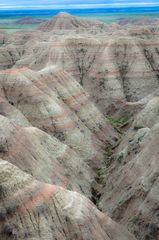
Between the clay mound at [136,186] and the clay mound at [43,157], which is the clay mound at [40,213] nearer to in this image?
the clay mound at [136,186]

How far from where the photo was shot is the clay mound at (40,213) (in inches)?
1324

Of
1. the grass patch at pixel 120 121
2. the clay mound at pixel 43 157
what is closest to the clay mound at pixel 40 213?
the clay mound at pixel 43 157

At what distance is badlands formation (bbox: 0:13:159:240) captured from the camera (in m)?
34.4

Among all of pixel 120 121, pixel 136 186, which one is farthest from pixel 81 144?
pixel 120 121

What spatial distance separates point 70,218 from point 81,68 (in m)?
62.5

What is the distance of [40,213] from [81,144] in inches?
1030

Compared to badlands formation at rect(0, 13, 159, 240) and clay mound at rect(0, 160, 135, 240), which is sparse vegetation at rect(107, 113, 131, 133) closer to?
badlands formation at rect(0, 13, 159, 240)

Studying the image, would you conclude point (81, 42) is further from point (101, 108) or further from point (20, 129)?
point (20, 129)

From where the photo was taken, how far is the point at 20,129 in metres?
49.3

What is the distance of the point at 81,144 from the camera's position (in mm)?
59969

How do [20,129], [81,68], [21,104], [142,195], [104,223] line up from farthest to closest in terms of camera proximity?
[81,68], [21,104], [20,129], [142,195], [104,223]

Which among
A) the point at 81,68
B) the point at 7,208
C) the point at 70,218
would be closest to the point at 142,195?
the point at 70,218

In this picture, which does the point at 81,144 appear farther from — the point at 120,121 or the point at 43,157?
the point at 120,121

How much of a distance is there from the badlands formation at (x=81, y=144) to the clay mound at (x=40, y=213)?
64mm
